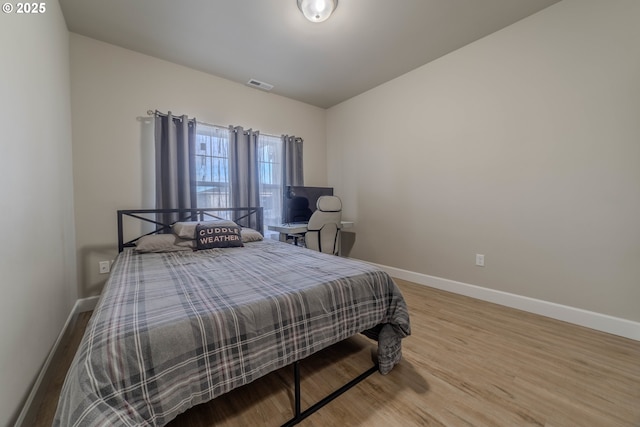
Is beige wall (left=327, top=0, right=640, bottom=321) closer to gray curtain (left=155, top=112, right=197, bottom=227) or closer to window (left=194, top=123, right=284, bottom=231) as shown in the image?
window (left=194, top=123, right=284, bottom=231)

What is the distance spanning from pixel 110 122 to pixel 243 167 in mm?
1393

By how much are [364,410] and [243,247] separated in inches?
68.8

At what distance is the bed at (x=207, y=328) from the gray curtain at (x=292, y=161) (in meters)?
2.12

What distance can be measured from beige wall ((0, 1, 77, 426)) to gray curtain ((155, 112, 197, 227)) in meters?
0.75

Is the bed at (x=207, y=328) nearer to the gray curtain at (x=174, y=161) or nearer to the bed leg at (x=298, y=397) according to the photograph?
the bed leg at (x=298, y=397)

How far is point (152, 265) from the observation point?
5.94 ft

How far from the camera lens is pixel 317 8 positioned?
1.96m

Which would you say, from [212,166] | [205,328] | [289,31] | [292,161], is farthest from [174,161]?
[205,328]

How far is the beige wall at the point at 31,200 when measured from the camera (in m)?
1.08

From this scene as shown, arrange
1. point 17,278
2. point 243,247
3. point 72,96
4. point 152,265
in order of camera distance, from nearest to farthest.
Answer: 1. point 17,278
2. point 152,265
3. point 72,96
4. point 243,247

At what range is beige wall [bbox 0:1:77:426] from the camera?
42.5 inches

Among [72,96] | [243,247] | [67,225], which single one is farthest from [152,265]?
[72,96]

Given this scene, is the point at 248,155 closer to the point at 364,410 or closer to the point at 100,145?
the point at 100,145

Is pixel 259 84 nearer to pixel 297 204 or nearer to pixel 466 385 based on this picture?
pixel 297 204
